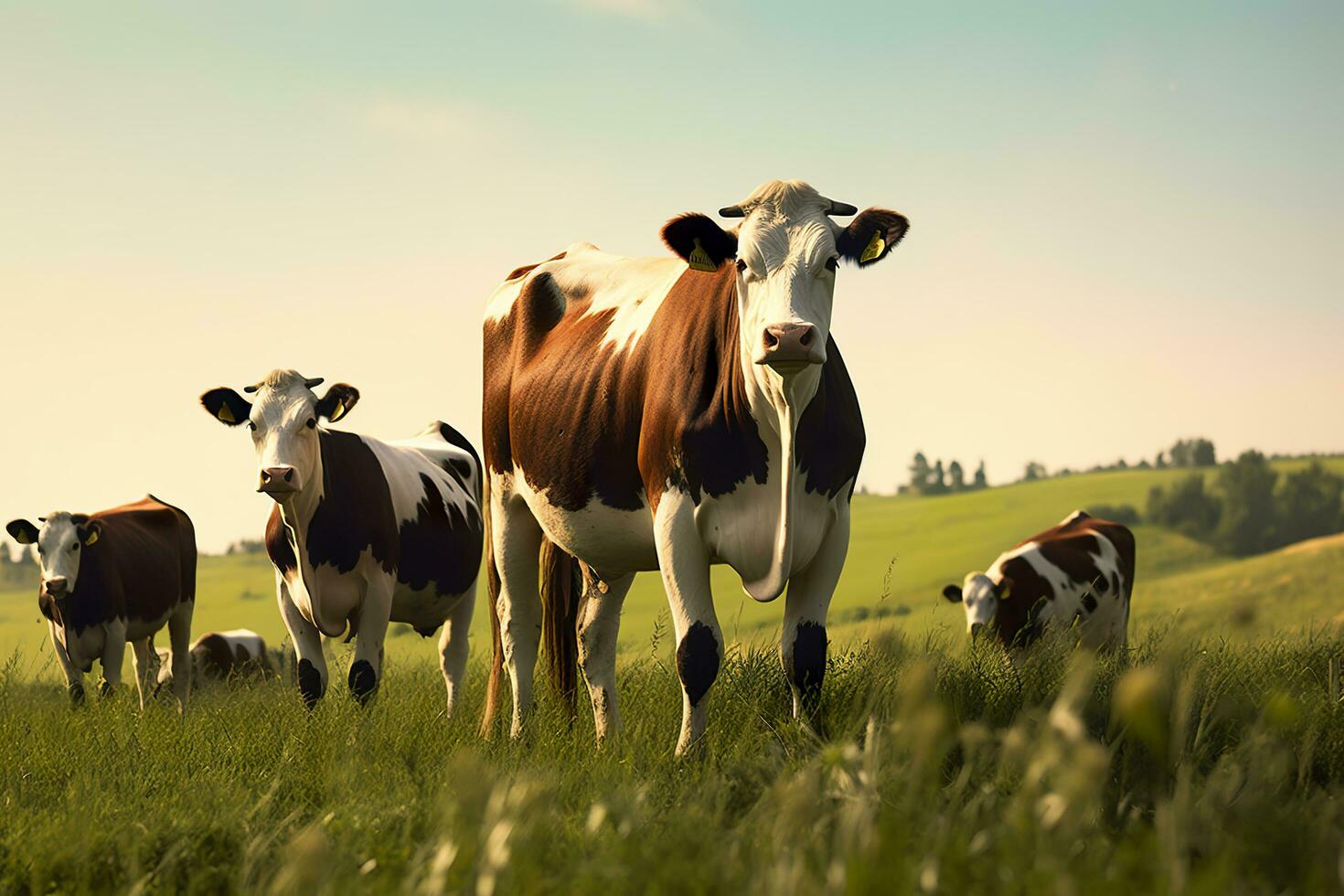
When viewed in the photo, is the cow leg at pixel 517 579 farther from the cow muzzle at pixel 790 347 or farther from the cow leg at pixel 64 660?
the cow leg at pixel 64 660

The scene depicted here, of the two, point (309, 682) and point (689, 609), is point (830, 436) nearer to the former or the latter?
point (689, 609)

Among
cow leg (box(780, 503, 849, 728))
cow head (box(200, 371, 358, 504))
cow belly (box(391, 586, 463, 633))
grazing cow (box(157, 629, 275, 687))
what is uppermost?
cow head (box(200, 371, 358, 504))

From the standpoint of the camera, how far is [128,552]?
1309 centimetres

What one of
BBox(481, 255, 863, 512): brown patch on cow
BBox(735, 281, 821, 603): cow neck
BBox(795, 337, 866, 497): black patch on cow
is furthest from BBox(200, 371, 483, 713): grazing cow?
BBox(795, 337, 866, 497): black patch on cow

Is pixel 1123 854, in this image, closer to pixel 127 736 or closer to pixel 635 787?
pixel 635 787

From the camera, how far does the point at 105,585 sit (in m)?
12.6

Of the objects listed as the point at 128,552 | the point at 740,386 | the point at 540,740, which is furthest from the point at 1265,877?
the point at 128,552

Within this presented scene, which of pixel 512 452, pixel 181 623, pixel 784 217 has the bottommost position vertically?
pixel 181 623

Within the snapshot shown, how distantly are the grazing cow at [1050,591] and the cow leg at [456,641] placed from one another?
5.11 meters

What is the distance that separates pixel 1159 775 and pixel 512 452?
4253 millimetres

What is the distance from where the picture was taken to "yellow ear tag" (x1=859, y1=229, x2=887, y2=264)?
613cm

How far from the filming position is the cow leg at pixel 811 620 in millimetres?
6156

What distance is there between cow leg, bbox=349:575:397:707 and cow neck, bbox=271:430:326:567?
0.53 metres

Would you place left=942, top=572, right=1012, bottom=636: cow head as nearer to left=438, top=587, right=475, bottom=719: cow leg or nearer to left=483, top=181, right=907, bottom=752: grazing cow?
left=438, top=587, right=475, bottom=719: cow leg
